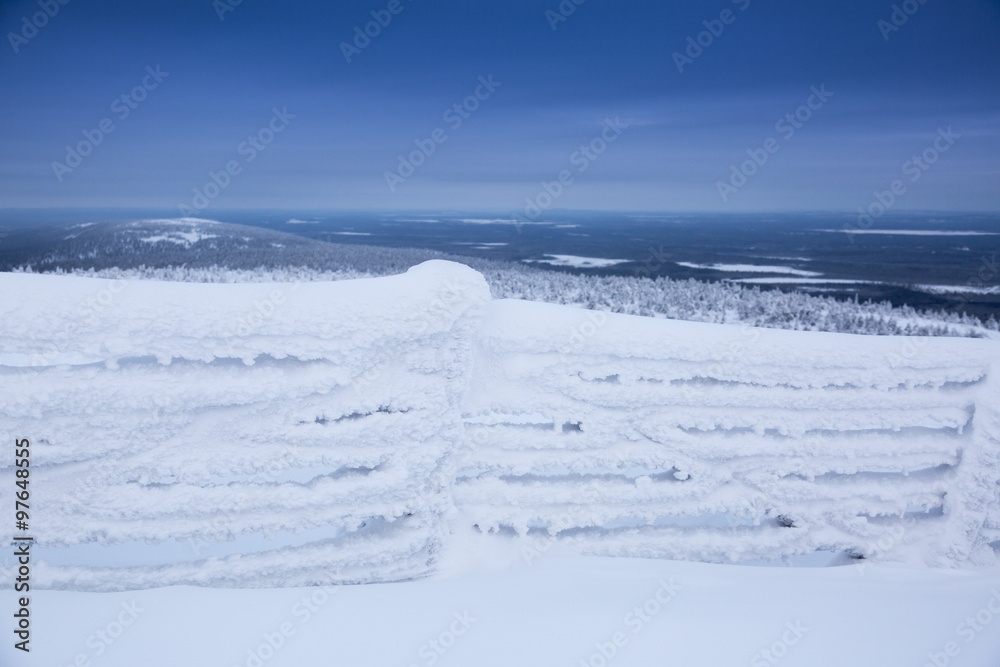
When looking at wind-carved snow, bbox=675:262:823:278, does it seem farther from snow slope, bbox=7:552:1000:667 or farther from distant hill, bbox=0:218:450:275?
snow slope, bbox=7:552:1000:667

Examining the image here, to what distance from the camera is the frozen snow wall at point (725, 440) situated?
10.3ft

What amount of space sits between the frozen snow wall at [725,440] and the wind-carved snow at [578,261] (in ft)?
106

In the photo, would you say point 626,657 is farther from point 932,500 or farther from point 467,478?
point 932,500

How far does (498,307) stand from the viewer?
3195 millimetres

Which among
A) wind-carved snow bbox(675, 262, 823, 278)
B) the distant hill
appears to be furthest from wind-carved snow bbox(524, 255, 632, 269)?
the distant hill

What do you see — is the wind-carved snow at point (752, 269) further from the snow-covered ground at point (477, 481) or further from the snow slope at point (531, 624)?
the snow slope at point (531, 624)

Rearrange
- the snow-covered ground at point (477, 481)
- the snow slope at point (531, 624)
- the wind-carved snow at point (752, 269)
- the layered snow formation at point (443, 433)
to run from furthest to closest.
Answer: the wind-carved snow at point (752, 269)
the layered snow formation at point (443, 433)
the snow-covered ground at point (477, 481)
the snow slope at point (531, 624)

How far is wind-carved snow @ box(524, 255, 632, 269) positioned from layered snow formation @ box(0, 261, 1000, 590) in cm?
3231

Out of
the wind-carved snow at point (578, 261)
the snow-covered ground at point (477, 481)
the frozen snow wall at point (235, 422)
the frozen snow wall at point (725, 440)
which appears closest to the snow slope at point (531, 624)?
the snow-covered ground at point (477, 481)

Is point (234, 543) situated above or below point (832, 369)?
below

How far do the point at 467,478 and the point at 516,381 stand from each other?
661 millimetres

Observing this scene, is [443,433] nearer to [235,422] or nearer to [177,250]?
[235,422]

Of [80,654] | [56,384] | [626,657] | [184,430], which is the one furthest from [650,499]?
[56,384]

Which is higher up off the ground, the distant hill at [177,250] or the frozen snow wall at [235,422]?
the distant hill at [177,250]
